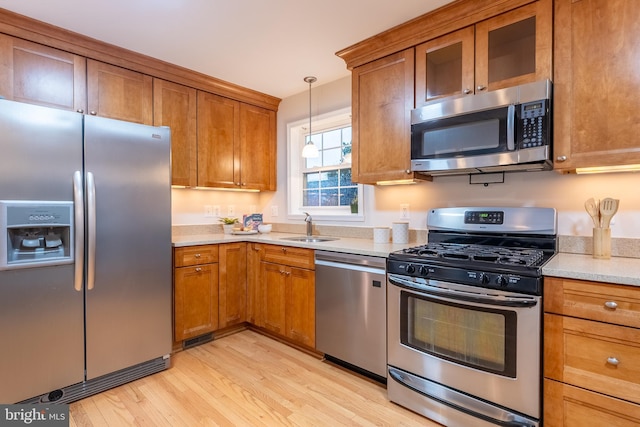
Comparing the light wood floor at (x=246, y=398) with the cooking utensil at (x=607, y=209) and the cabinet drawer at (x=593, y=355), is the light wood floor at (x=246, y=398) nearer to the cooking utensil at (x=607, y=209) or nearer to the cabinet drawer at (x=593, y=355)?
the cabinet drawer at (x=593, y=355)

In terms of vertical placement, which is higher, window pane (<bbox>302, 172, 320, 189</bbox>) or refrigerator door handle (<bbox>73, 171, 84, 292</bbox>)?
window pane (<bbox>302, 172, 320, 189</bbox>)

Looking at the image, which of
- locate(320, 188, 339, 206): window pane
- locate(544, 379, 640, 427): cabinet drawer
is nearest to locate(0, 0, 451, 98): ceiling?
locate(320, 188, 339, 206): window pane

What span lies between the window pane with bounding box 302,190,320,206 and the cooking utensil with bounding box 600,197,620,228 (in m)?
2.38

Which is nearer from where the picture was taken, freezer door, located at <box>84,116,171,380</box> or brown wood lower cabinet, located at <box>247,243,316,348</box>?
freezer door, located at <box>84,116,171,380</box>

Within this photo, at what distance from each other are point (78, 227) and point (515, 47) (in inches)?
110

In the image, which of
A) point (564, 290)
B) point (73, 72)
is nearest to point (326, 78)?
point (73, 72)

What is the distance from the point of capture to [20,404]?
6.08 feet

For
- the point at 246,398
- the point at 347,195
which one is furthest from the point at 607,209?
the point at 246,398

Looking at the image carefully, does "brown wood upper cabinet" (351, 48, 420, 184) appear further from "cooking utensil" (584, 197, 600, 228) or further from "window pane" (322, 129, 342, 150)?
"cooking utensil" (584, 197, 600, 228)

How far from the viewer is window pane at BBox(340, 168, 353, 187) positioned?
329cm

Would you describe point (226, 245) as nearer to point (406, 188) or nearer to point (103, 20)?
point (406, 188)

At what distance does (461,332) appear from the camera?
1.74 m

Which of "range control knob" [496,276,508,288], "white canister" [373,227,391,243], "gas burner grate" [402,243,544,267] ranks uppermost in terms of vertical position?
"white canister" [373,227,391,243]

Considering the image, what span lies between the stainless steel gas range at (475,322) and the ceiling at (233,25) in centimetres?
153
